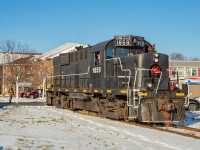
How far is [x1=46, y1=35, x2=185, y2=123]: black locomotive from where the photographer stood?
1416 centimetres

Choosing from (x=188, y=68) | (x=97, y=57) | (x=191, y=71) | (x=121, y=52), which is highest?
(x=188, y=68)

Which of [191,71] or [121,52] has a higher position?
[191,71]

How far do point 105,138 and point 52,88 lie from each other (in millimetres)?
16107

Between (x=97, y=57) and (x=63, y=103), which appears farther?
(x=63, y=103)

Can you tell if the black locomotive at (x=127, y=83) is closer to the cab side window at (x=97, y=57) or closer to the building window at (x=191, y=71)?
the cab side window at (x=97, y=57)

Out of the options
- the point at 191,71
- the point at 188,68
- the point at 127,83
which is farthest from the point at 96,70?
the point at 191,71

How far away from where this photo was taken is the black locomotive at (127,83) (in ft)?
46.5

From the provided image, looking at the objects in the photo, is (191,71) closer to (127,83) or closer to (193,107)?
(193,107)

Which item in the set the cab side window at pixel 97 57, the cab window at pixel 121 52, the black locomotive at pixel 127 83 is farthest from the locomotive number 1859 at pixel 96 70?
the cab window at pixel 121 52

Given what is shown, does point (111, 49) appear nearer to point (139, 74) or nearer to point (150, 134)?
point (139, 74)

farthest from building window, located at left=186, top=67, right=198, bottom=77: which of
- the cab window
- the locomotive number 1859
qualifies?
the cab window

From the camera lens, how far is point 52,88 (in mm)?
26391

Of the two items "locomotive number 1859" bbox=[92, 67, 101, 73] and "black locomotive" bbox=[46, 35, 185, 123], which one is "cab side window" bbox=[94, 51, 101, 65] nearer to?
"black locomotive" bbox=[46, 35, 185, 123]

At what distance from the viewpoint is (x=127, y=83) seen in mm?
15156
